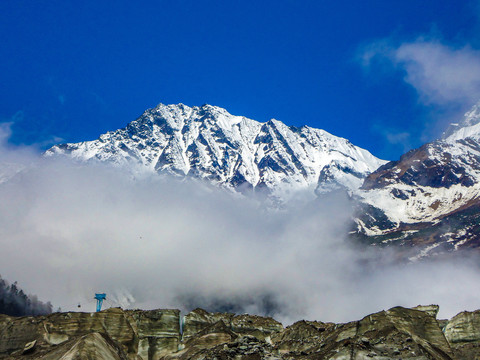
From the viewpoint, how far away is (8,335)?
26469 mm

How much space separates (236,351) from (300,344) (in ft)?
60.5

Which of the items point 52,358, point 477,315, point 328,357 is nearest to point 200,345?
point 328,357

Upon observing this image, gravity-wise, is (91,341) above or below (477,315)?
below

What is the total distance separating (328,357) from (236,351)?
3.56 meters

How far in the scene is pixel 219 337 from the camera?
92.7ft

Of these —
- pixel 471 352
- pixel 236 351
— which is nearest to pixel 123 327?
pixel 236 351

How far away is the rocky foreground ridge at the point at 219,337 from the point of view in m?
18.8

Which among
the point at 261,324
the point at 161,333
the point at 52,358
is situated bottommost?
the point at 52,358

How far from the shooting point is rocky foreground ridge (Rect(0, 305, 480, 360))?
61.5ft

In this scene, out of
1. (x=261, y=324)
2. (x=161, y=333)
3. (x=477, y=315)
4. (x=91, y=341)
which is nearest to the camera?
(x=91, y=341)

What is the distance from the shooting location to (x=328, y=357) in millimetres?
19609

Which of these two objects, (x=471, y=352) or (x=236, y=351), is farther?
(x=471, y=352)

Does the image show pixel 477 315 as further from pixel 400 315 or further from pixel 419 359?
pixel 419 359

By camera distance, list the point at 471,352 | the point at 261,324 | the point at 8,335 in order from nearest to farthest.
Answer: the point at 8,335 < the point at 471,352 < the point at 261,324
